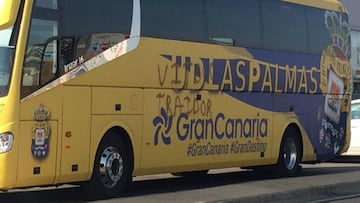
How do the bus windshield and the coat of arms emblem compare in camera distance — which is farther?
the coat of arms emblem

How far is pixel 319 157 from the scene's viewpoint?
17500mm

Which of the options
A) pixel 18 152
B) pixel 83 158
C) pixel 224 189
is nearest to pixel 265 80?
pixel 224 189

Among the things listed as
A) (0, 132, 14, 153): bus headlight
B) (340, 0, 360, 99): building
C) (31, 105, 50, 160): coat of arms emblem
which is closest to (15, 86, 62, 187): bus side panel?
(31, 105, 50, 160): coat of arms emblem

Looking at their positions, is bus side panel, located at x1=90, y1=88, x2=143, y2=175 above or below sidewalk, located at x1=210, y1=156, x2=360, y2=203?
above

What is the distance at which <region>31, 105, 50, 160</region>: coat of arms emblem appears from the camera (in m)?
10.4

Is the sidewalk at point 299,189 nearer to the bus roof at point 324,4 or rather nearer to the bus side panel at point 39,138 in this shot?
the bus side panel at point 39,138

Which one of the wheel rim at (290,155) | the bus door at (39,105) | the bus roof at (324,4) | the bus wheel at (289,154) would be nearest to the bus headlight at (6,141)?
the bus door at (39,105)

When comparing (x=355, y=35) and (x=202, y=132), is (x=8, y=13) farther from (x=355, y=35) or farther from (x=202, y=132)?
(x=355, y=35)

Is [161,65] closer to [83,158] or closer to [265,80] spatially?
[83,158]

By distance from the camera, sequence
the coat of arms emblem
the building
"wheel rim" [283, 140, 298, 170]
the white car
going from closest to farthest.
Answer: the coat of arms emblem, "wheel rim" [283, 140, 298, 170], the white car, the building

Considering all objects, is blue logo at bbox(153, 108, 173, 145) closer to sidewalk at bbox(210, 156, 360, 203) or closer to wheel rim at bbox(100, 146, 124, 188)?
wheel rim at bbox(100, 146, 124, 188)

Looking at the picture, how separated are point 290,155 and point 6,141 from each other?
27.0 ft

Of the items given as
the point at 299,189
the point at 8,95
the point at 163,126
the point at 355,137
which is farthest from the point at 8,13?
the point at 355,137

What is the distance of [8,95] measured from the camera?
400 inches
